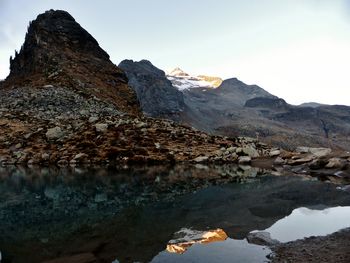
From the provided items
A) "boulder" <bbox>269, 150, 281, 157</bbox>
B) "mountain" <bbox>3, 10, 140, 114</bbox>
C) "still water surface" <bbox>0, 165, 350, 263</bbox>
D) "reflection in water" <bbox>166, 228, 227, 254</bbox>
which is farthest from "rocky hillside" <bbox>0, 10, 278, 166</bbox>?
"reflection in water" <bbox>166, 228, 227, 254</bbox>

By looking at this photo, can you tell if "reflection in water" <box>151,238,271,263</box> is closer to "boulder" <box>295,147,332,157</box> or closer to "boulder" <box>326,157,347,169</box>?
"boulder" <box>326,157,347,169</box>

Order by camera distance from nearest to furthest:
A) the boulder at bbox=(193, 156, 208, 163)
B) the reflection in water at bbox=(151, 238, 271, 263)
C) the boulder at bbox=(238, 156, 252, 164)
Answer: the reflection in water at bbox=(151, 238, 271, 263) → the boulder at bbox=(238, 156, 252, 164) → the boulder at bbox=(193, 156, 208, 163)

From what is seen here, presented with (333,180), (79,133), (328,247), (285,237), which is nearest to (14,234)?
(285,237)

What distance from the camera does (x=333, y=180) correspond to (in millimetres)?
24156

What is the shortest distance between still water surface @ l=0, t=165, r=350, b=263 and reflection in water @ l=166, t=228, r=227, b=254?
0.03m

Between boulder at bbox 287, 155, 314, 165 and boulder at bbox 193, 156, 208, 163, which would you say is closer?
boulder at bbox 287, 155, 314, 165

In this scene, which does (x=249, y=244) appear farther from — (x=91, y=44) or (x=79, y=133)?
(x=91, y=44)

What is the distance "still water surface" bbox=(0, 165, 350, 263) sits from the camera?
10.5m

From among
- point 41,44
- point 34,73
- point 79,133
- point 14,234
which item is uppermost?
point 41,44

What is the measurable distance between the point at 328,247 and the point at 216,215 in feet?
17.3

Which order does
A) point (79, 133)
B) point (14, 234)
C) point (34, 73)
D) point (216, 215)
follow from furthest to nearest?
point (34, 73), point (79, 133), point (216, 215), point (14, 234)

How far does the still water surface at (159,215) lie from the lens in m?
10.5

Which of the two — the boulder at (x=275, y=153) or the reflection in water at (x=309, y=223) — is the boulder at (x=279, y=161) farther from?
the reflection in water at (x=309, y=223)

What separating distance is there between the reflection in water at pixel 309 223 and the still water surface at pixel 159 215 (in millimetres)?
32
